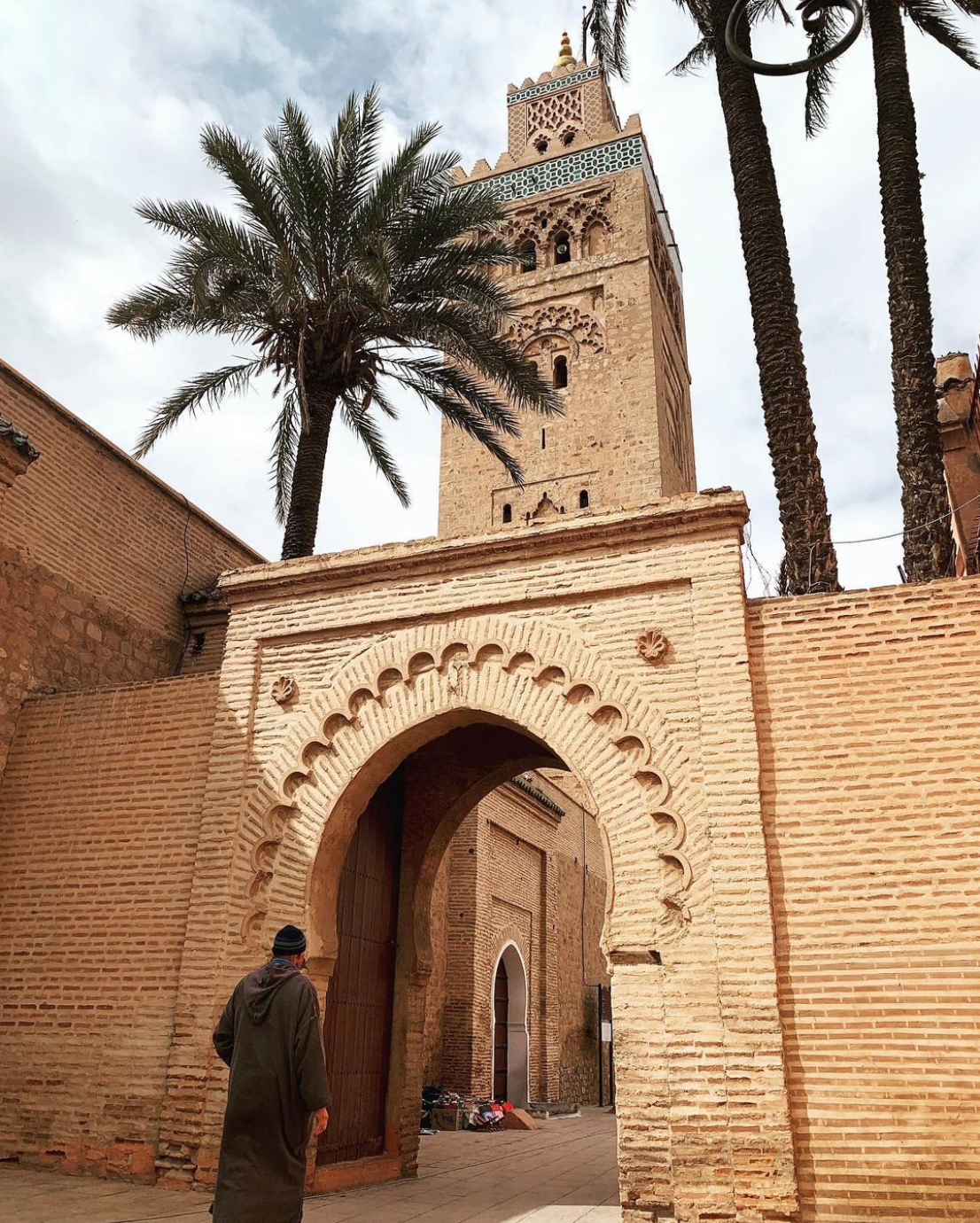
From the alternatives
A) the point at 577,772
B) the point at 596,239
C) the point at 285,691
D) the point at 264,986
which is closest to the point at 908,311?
the point at 577,772

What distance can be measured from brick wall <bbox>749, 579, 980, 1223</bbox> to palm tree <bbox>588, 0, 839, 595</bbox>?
2.36 metres

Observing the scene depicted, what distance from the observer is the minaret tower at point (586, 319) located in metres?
21.3

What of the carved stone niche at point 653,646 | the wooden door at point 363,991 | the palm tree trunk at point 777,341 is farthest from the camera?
the palm tree trunk at point 777,341

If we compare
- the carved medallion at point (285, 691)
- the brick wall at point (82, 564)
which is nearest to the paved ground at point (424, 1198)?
the carved medallion at point (285, 691)

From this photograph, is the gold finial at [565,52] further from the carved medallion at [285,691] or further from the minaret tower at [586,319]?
the carved medallion at [285,691]

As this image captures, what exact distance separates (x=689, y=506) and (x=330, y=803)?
329 cm

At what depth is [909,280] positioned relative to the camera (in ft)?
31.2

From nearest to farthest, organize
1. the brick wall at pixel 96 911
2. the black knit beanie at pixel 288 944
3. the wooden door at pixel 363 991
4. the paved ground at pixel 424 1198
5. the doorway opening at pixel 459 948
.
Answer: the black knit beanie at pixel 288 944 → the paved ground at pixel 424 1198 → the brick wall at pixel 96 911 → the wooden door at pixel 363 991 → the doorway opening at pixel 459 948

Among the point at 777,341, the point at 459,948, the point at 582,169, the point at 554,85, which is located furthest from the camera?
the point at 554,85

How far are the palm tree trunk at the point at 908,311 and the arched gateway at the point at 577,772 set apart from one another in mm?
2727

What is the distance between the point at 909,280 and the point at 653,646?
519 cm

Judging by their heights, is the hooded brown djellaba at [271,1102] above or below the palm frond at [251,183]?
below

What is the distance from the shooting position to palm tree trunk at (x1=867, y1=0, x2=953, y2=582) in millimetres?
8609

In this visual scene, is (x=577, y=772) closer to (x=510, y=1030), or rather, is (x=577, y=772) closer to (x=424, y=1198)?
(x=424, y=1198)
